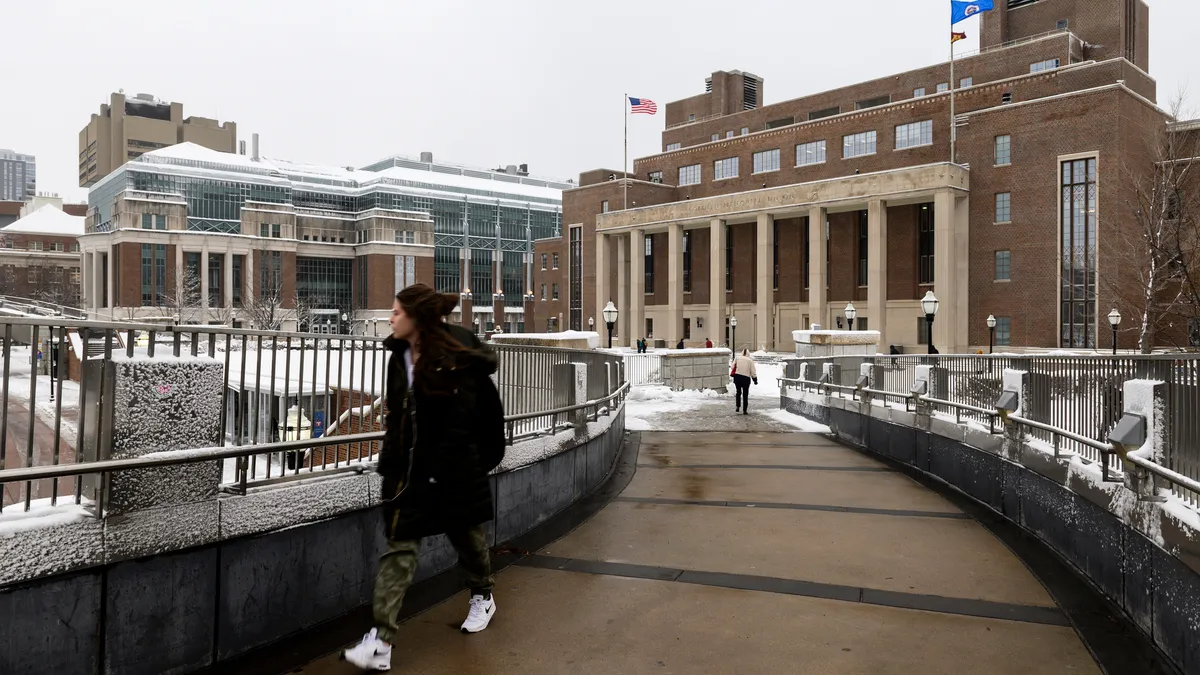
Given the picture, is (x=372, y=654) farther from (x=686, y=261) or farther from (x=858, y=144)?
(x=686, y=261)

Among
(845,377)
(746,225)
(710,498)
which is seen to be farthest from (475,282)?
(710,498)

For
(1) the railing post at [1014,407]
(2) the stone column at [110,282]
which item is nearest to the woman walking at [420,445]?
(1) the railing post at [1014,407]

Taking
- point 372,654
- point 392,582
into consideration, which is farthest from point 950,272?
point 372,654

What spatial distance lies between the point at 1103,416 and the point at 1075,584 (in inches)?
61.1

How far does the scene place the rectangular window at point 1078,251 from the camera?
4969 cm

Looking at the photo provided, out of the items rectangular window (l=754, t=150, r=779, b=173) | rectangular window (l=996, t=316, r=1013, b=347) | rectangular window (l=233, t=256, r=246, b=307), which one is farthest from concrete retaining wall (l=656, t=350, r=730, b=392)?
rectangular window (l=233, t=256, r=246, b=307)

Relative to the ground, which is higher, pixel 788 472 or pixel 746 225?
pixel 746 225

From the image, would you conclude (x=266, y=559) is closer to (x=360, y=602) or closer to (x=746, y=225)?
(x=360, y=602)

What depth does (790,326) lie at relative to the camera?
67375mm

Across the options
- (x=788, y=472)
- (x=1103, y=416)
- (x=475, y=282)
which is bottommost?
(x=788, y=472)

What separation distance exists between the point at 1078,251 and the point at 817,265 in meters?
16.6

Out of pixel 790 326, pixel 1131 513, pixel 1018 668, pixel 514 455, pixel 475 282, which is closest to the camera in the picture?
pixel 1018 668

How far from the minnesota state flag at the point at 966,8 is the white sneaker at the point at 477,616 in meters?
55.1

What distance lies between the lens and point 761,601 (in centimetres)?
586
